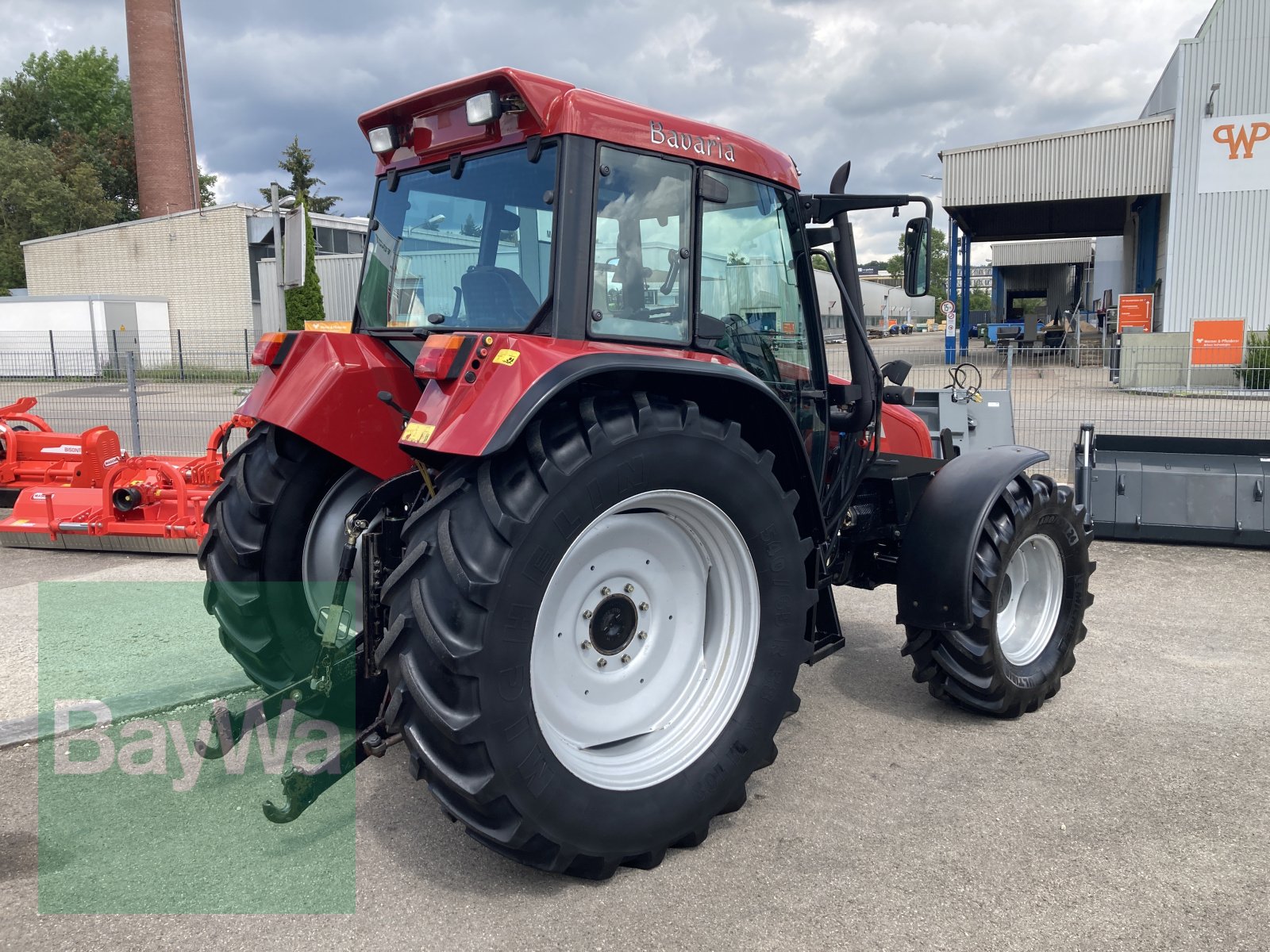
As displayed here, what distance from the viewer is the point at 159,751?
3.89 meters

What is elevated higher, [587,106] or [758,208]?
[587,106]

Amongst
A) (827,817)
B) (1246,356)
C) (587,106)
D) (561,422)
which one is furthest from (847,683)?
(1246,356)

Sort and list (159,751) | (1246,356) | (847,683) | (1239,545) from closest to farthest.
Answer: (159,751), (847,683), (1239,545), (1246,356)

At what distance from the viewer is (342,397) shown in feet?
11.3

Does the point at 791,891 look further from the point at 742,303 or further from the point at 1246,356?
the point at 1246,356

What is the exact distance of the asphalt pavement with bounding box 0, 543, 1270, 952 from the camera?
270 cm

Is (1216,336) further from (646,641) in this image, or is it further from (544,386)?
(544,386)

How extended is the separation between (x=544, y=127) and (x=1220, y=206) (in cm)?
2599

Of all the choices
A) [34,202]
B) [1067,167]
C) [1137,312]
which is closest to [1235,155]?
[1067,167]

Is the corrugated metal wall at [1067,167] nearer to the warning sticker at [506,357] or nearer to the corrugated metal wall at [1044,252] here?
the warning sticker at [506,357]

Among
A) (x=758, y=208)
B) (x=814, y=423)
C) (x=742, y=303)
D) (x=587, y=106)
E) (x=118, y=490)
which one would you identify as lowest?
(x=118, y=490)

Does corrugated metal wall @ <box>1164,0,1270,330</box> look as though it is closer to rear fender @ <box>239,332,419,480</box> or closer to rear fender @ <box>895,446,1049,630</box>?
rear fender @ <box>895,446,1049,630</box>

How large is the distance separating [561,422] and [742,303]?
3.66 ft

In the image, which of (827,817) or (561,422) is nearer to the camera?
(561,422)
